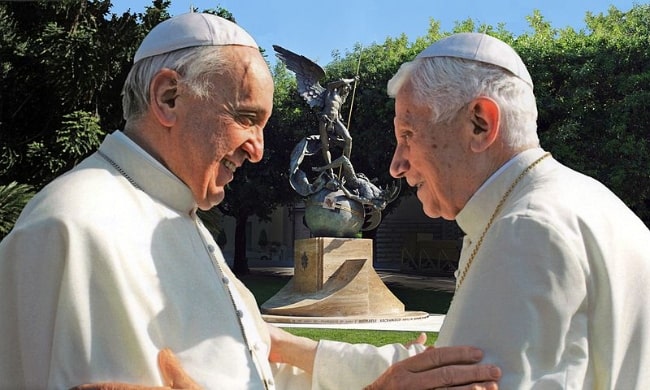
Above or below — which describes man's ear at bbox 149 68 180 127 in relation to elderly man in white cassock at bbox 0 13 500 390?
above

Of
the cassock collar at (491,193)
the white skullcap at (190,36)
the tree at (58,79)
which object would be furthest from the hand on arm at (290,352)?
the tree at (58,79)

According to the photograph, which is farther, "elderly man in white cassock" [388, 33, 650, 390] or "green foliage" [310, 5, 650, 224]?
"green foliage" [310, 5, 650, 224]

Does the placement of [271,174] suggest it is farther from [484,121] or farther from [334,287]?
[484,121]

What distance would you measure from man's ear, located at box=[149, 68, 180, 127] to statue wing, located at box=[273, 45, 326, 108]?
1493 centimetres

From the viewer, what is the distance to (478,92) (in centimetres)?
237

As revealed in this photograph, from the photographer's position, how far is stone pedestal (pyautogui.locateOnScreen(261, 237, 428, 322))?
15617 millimetres

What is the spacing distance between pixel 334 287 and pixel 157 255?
45.4ft

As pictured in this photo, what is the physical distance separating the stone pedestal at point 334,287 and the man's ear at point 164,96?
13.0 meters

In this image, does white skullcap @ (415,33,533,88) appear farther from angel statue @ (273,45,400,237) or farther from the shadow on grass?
the shadow on grass

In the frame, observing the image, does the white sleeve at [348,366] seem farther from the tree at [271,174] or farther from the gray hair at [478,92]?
the tree at [271,174]

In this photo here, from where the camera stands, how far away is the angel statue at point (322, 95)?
1741 cm

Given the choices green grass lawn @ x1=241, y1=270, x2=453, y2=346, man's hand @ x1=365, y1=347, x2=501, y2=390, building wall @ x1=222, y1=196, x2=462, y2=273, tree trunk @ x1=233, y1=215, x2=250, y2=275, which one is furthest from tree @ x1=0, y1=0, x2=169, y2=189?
building wall @ x1=222, y1=196, x2=462, y2=273

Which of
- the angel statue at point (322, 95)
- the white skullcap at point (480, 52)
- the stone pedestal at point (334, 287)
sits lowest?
the stone pedestal at point (334, 287)

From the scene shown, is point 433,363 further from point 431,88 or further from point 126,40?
point 126,40
